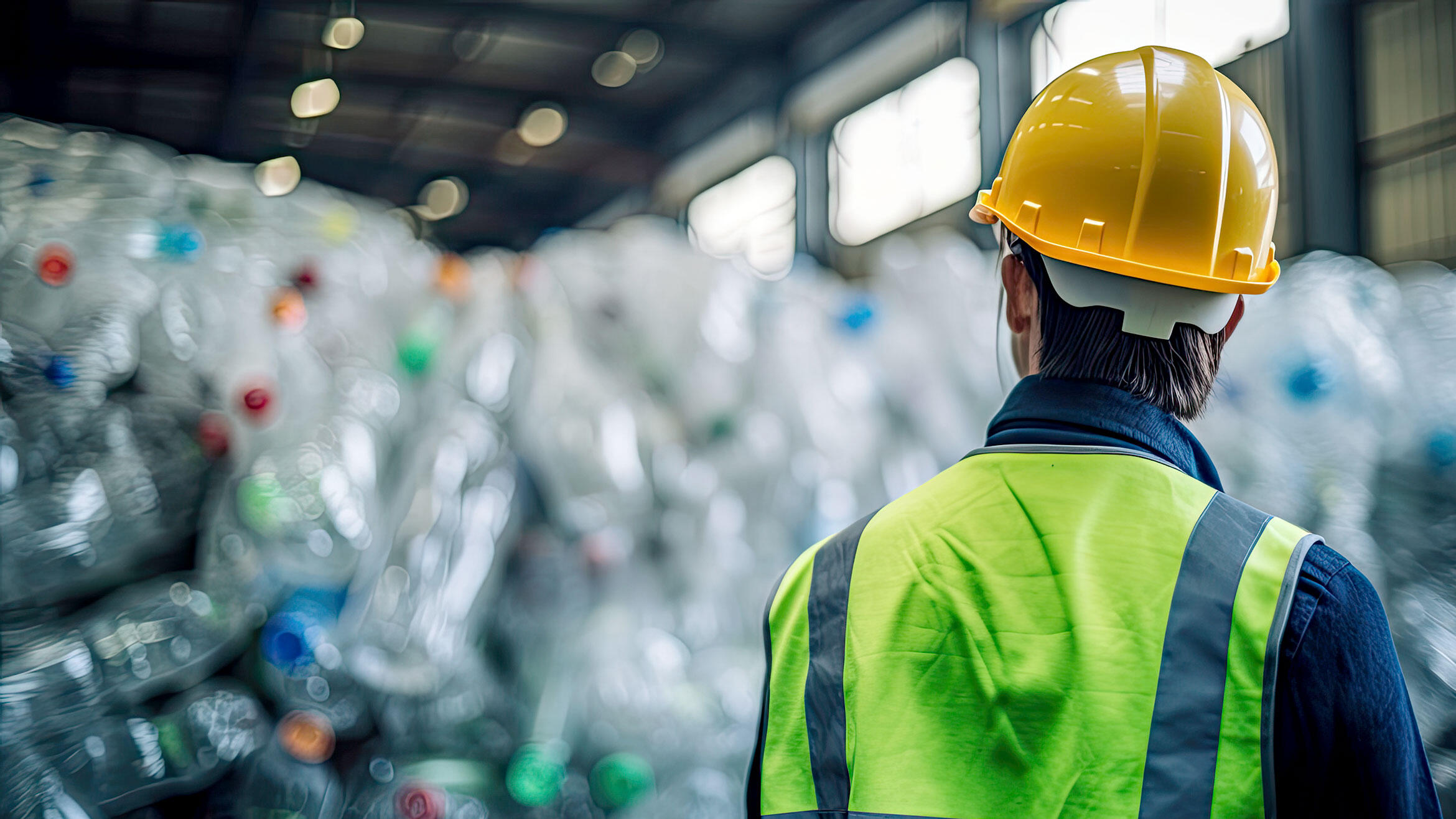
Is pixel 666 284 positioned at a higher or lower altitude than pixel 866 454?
higher

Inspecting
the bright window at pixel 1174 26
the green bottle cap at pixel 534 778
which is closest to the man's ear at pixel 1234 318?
the green bottle cap at pixel 534 778

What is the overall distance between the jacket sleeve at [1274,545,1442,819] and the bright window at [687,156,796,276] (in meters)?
3.94

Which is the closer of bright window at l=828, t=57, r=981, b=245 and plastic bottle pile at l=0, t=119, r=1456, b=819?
plastic bottle pile at l=0, t=119, r=1456, b=819

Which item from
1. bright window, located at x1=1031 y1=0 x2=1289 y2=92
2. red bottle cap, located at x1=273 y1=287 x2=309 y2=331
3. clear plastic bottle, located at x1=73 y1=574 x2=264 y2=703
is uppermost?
bright window, located at x1=1031 y1=0 x2=1289 y2=92

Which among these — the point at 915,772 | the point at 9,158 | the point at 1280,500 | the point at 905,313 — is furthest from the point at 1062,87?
the point at 9,158

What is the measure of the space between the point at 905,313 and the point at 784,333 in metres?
0.29

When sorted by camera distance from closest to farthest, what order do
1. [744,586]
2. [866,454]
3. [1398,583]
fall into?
1. [1398,583]
2. [744,586]
3. [866,454]

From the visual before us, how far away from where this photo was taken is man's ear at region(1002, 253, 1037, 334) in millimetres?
752

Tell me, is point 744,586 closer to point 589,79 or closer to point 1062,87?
point 1062,87

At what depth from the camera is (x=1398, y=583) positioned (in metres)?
1.77

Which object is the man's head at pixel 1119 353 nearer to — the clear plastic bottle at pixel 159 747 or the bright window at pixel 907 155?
the clear plastic bottle at pixel 159 747

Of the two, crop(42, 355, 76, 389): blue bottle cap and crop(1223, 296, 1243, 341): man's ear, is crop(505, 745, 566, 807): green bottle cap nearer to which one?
crop(42, 355, 76, 389): blue bottle cap

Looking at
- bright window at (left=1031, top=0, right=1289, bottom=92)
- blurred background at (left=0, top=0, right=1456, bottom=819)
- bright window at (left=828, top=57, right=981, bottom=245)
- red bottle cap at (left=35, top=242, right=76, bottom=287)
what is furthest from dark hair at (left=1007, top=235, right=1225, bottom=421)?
bright window at (left=828, top=57, right=981, bottom=245)

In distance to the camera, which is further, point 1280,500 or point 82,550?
point 1280,500
